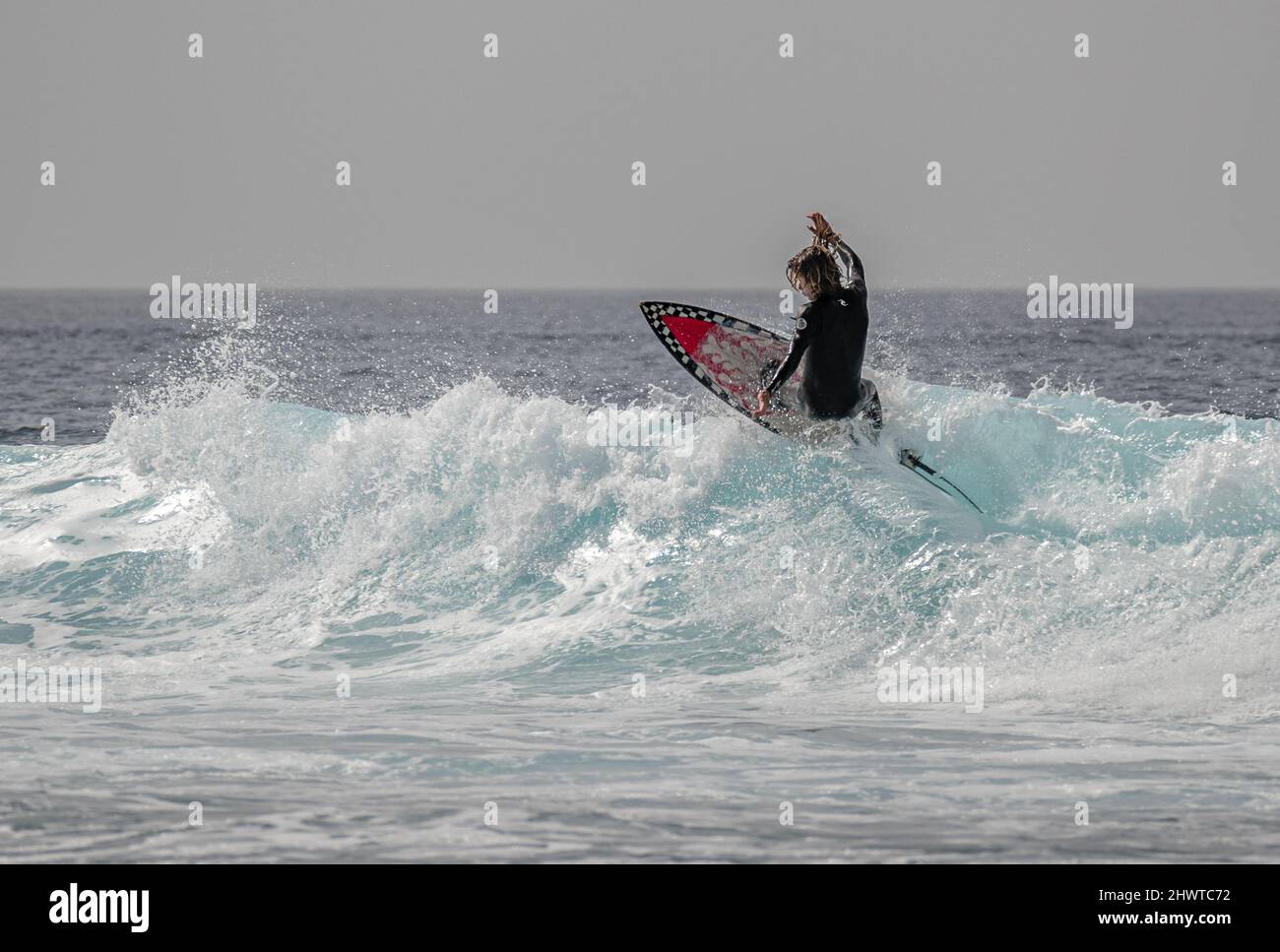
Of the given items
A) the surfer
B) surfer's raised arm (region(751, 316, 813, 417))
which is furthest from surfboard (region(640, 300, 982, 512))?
surfer's raised arm (region(751, 316, 813, 417))

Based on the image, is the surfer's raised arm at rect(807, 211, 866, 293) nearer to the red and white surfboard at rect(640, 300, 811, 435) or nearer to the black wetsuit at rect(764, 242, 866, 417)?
the black wetsuit at rect(764, 242, 866, 417)

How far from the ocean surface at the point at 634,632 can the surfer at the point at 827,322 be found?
689 millimetres

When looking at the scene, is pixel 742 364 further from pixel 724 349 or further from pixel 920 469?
pixel 920 469

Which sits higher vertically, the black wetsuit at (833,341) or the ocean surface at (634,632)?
the black wetsuit at (833,341)

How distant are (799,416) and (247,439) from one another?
17.5 ft

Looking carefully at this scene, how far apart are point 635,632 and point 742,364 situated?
278 cm

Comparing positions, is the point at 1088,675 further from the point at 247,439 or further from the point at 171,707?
the point at 247,439

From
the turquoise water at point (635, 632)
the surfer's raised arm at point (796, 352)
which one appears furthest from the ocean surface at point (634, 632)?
the surfer's raised arm at point (796, 352)

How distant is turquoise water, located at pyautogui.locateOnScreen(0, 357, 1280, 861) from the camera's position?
19.7 feet

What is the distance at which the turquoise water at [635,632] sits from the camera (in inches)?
236

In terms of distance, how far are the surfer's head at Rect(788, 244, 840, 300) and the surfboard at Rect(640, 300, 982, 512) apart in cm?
97

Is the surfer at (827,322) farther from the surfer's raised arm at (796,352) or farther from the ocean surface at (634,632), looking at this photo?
the ocean surface at (634,632)

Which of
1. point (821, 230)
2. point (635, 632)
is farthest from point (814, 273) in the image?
point (635, 632)

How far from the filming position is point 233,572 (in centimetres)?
1123
